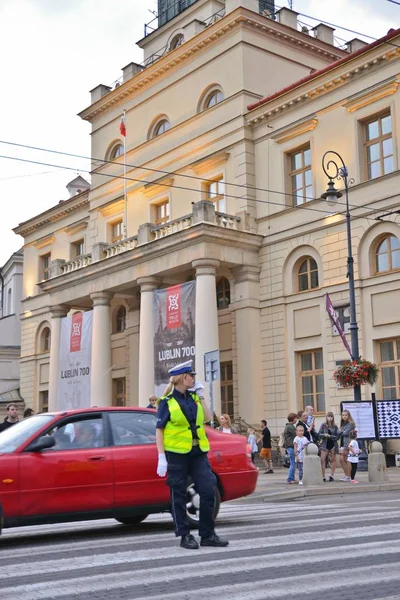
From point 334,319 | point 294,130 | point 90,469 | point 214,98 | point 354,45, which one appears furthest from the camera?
point 354,45

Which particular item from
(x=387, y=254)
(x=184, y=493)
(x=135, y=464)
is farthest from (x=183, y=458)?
(x=387, y=254)

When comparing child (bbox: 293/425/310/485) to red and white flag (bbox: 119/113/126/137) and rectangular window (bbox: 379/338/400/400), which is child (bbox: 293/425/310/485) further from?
red and white flag (bbox: 119/113/126/137)

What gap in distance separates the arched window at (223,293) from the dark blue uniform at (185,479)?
86.0 ft

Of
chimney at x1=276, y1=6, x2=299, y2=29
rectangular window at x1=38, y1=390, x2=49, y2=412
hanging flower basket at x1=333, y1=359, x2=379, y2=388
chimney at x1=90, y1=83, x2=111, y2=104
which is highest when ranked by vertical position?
chimney at x1=276, y1=6, x2=299, y2=29

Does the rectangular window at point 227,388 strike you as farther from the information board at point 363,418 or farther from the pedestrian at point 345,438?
the pedestrian at point 345,438

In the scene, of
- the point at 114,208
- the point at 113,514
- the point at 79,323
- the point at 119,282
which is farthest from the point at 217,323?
the point at 113,514

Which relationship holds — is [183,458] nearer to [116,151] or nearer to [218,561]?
[218,561]

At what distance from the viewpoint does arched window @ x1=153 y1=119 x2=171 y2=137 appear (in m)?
38.4

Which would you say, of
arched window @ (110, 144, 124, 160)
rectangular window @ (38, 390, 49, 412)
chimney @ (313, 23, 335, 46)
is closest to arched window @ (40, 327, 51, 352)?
rectangular window @ (38, 390, 49, 412)

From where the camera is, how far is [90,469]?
9.33m

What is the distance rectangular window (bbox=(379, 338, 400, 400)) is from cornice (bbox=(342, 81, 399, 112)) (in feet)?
28.7

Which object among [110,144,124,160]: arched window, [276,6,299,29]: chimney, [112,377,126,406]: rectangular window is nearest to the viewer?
[276,6,299,29]: chimney

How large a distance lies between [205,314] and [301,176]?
6.86 m

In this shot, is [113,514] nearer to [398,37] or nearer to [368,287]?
[368,287]
